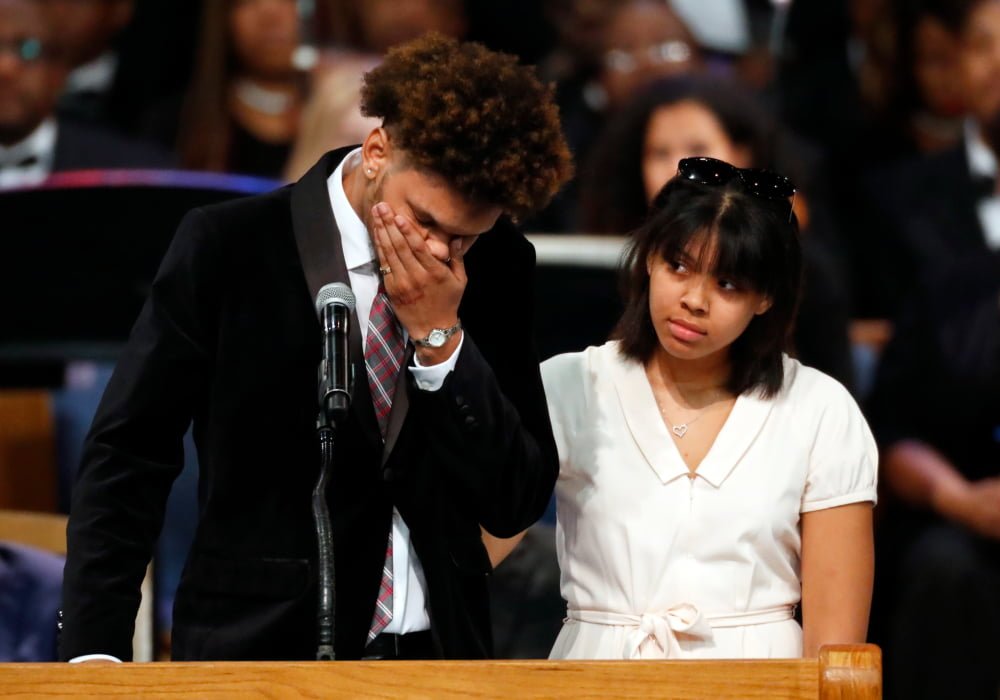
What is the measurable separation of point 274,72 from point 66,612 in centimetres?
312

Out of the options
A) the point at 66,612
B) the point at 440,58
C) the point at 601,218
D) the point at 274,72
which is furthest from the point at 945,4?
the point at 66,612

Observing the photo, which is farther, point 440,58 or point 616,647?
point 616,647

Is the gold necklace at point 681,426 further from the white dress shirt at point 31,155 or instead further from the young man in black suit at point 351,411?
the white dress shirt at point 31,155

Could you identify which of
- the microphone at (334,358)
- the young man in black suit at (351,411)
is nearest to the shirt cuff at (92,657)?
the young man in black suit at (351,411)

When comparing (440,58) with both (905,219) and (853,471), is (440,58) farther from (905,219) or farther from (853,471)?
(905,219)

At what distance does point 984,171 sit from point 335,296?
3195 mm

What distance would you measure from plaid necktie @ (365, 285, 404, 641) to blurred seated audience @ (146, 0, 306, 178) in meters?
2.73

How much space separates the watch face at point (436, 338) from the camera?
2.27 m

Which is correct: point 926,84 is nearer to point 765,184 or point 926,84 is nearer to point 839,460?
point 765,184

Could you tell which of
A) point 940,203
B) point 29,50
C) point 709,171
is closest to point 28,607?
point 709,171

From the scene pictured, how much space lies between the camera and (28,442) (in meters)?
3.98

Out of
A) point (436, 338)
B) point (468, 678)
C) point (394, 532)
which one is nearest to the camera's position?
point (468, 678)

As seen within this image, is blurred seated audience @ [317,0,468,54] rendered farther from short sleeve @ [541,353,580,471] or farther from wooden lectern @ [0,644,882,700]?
wooden lectern @ [0,644,882,700]

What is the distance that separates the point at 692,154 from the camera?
4102mm
